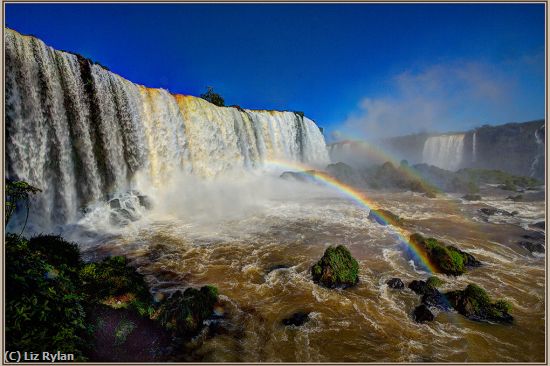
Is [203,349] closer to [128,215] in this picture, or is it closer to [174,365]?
[174,365]

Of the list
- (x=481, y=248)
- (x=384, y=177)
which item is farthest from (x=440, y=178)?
(x=481, y=248)

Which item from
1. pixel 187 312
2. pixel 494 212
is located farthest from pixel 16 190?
pixel 494 212

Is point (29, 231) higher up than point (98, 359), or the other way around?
point (29, 231)

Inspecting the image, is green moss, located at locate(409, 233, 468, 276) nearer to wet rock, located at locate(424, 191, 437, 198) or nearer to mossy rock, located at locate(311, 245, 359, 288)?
mossy rock, located at locate(311, 245, 359, 288)

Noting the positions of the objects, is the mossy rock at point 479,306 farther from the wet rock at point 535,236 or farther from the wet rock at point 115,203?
the wet rock at point 115,203

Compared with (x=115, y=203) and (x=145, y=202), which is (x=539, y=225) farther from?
(x=115, y=203)

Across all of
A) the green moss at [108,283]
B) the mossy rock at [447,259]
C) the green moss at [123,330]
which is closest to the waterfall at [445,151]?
the mossy rock at [447,259]
